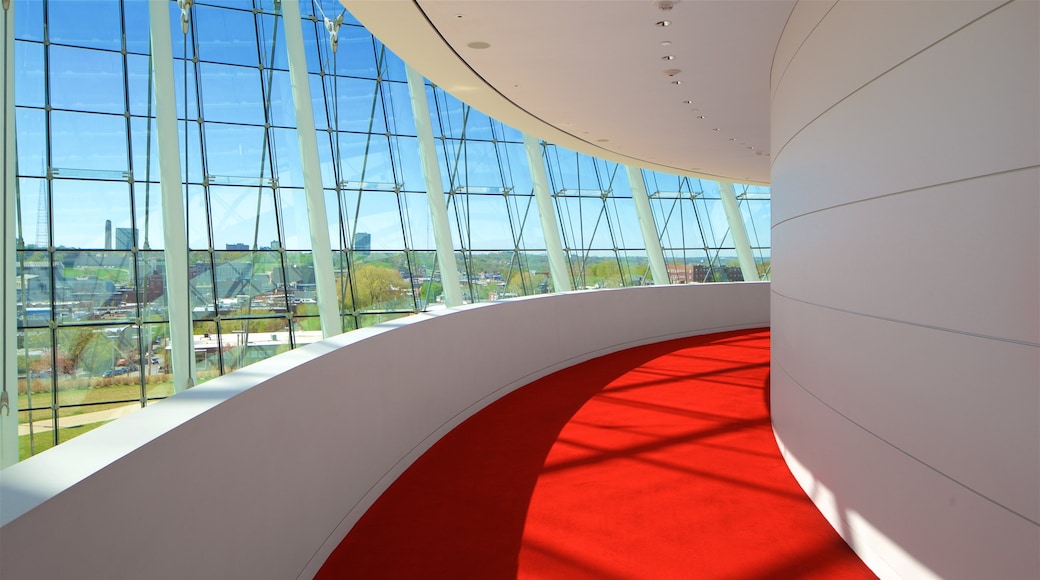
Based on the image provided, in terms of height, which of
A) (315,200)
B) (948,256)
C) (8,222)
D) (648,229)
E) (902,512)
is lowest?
(902,512)

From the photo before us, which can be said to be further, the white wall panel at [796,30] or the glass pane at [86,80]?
the glass pane at [86,80]

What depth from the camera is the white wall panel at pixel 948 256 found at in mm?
2816

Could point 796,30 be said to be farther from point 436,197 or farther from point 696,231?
point 696,231

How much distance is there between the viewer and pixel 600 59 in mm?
8039

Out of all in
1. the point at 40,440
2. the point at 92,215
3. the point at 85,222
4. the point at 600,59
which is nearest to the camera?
the point at 600,59

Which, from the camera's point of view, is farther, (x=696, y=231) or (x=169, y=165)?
(x=696, y=231)

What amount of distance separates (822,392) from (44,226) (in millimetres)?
14213

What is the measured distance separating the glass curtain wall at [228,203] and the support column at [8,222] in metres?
3.42

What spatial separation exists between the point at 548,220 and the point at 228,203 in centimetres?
808

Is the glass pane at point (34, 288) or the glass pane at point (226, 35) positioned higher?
the glass pane at point (226, 35)

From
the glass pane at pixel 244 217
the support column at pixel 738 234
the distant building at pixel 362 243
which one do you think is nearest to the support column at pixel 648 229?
the support column at pixel 738 234

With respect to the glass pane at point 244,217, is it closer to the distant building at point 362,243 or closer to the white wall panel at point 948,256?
the distant building at point 362,243

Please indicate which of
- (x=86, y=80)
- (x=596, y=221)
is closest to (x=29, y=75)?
(x=86, y=80)

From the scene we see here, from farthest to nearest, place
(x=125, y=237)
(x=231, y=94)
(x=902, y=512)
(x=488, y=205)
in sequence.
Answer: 1. (x=488, y=205)
2. (x=231, y=94)
3. (x=125, y=237)
4. (x=902, y=512)
